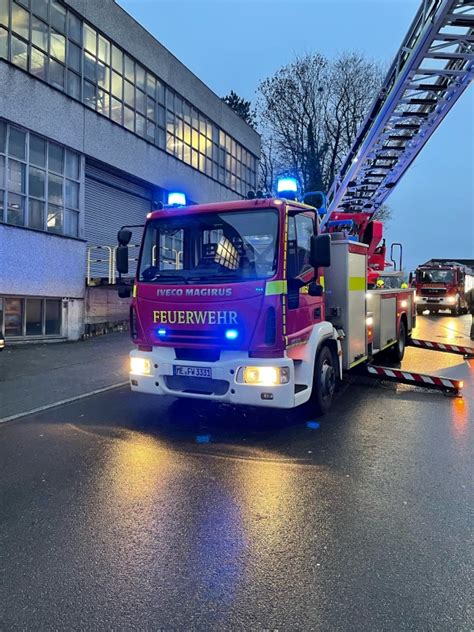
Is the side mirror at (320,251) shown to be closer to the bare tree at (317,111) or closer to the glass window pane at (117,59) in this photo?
the glass window pane at (117,59)

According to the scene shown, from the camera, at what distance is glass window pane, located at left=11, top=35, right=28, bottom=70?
1284 centimetres

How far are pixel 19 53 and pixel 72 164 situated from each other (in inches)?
126

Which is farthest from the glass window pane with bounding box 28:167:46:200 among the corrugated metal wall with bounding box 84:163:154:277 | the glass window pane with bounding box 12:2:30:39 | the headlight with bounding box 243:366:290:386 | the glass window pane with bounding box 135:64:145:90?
the headlight with bounding box 243:366:290:386

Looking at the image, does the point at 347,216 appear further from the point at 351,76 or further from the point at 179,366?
the point at 351,76

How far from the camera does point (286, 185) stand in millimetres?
6199

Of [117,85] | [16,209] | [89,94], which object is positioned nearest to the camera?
[16,209]

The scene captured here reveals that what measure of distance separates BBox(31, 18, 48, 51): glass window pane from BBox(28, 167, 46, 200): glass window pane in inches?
133

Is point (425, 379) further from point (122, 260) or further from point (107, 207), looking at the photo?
point (107, 207)

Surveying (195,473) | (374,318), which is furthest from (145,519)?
(374,318)

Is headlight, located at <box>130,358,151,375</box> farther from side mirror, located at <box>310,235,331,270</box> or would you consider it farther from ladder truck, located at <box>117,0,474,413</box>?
side mirror, located at <box>310,235,331,270</box>

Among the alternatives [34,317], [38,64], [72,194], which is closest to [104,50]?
[38,64]

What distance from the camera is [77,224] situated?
1538cm

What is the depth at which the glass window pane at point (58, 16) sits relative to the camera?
14.1 metres

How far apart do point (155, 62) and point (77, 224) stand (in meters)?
8.42
